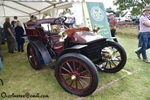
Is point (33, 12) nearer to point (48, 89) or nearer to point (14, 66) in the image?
point (14, 66)

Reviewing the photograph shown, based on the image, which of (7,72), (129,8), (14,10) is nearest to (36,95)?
(7,72)

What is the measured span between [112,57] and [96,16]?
79.2 inches

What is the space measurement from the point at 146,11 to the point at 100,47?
6.53ft

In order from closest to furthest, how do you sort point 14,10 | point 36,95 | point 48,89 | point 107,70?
point 36,95, point 48,89, point 107,70, point 14,10

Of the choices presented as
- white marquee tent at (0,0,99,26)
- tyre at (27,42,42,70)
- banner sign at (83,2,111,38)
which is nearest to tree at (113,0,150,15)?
white marquee tent at (0,0,99,26)

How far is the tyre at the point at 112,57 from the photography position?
3.02 m

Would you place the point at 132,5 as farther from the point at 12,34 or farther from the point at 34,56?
the point at 34,56

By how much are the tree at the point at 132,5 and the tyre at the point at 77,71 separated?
10.2 meters

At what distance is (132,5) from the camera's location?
11.7 meters

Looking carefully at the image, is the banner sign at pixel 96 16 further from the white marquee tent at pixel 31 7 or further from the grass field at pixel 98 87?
the grass field at pixel 98 87

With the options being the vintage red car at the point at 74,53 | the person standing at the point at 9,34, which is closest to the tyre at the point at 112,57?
the vintage red car at the point at 74,53

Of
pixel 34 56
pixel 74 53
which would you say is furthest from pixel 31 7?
pixel 74 53

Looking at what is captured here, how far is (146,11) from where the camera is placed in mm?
4066

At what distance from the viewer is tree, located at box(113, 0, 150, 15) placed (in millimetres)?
11125
